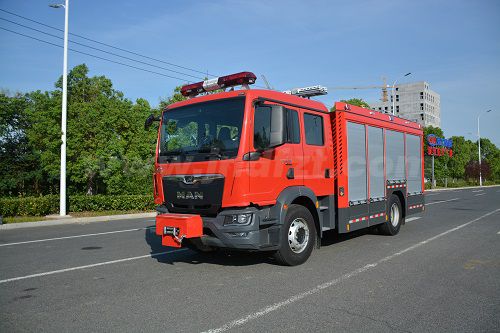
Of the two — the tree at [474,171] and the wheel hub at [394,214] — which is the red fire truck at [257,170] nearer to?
the wheel hub at [394,214]

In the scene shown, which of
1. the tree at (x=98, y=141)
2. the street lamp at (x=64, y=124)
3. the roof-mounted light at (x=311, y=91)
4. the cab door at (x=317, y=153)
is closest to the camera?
the cab door at (x=317, y=153)

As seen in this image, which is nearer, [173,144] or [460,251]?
[173,144]

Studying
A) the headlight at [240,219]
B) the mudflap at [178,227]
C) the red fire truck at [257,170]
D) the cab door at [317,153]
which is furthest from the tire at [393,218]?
the mudflap at [178,227]

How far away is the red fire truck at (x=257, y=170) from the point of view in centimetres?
595

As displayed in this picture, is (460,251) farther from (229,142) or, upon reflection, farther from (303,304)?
(229,142)

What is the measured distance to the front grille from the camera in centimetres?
602

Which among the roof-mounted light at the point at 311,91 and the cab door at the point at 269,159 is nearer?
the cab door at the point at 269,159

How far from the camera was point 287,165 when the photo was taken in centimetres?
650

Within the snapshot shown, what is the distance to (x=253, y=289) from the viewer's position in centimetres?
533

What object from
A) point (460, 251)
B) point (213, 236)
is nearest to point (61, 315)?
point (213, 236)

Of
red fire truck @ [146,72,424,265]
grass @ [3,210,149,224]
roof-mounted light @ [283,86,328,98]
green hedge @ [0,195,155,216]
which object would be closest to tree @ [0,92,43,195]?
green hedge @ [0,195,155,216]

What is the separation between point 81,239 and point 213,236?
5.84 m

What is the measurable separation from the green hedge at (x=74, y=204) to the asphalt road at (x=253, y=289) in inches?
299

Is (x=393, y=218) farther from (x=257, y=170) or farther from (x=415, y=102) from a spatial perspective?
(x=415, y=102)
